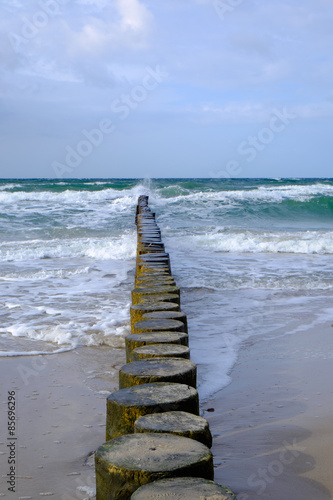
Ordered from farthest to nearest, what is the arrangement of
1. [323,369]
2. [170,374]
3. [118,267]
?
[118,267] → [323,369] → [170,374]

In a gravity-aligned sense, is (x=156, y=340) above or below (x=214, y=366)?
above

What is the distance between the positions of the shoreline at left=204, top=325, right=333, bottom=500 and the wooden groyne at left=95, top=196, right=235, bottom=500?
40cm

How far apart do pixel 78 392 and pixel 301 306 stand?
315 centimetres

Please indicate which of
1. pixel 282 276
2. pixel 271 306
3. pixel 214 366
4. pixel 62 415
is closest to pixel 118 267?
pixel 282 276

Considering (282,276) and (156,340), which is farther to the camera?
(282,276)

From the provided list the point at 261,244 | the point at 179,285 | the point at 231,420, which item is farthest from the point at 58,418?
the point at 261,244

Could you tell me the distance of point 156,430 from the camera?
5.95 ft

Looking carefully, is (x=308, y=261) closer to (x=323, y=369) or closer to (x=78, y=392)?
(x=323, y=369)

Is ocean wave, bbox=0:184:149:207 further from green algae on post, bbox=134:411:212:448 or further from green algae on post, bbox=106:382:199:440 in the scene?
green algae on post, bbox=134:411:212:448

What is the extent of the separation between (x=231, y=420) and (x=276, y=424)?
0.24 m

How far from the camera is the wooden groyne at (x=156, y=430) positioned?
5.02 feet

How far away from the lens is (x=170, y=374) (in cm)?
229

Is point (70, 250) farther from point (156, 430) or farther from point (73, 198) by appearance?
point (73, 198)

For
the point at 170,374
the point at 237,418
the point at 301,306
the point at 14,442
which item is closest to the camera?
the point at 170,374
